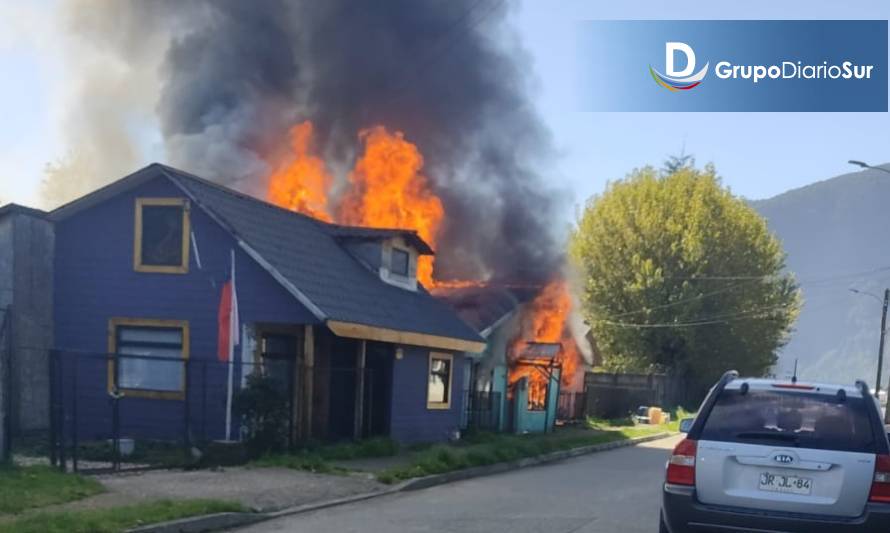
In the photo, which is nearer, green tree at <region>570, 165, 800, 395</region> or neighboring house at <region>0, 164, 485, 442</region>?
neighboring house at <region>0, 164, 485, 442</region>

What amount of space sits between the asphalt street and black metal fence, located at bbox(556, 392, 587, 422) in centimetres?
1777

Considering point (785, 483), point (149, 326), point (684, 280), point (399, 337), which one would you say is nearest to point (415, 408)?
point (399, 337)

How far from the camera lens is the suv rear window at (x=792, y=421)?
7402mm

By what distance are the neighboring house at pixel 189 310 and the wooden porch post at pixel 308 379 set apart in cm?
2

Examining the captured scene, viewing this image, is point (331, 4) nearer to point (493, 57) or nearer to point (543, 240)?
point (493, 57)

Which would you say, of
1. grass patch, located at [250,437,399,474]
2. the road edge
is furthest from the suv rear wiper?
grass patch, located at [250,437,399,474]

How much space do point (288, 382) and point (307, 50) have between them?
2643 centimetres

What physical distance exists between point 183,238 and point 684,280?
104 feet

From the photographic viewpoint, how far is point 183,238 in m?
18.2

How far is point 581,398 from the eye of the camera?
37.6 metres

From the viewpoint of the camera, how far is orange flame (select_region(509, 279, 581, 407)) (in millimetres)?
30188

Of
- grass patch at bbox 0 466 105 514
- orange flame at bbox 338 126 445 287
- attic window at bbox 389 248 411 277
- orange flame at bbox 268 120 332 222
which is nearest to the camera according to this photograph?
grass patch at bbox 0 466 105 514

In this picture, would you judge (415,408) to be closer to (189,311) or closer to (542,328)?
(189,311)

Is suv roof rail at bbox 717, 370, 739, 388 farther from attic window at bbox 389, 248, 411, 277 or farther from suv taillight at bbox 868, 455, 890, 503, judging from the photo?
attic window at bbox 389, 248, 411, 277
